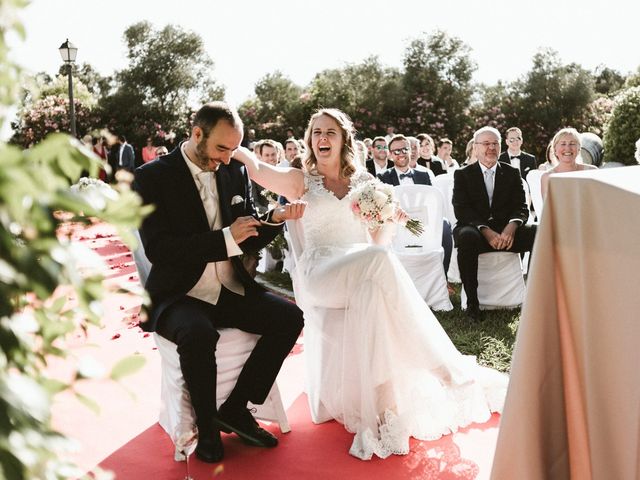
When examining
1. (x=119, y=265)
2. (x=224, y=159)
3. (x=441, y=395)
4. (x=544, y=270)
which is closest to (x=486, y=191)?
(x=441, y=395)

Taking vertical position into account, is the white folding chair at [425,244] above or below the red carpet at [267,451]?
above

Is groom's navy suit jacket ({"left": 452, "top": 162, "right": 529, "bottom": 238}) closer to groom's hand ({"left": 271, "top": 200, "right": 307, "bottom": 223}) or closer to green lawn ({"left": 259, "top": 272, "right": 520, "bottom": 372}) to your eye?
green lawn ({"left": 259, "top": 272, "right": 520, "bottom": 372})

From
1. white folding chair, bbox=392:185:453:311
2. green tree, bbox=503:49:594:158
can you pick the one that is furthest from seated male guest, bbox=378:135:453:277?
green tree, bbox=503:49:594:158

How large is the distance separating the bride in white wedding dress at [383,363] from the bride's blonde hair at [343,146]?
0.50 metres

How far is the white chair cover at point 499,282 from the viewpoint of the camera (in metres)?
6.46

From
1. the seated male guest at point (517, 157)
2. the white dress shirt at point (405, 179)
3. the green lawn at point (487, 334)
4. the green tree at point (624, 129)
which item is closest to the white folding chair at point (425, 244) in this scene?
the green lawn at point (487, 334)

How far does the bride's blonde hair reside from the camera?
436cm

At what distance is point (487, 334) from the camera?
5.54 meters

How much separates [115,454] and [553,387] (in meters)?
2.36

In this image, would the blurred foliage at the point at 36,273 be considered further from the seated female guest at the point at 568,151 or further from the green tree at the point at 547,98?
the green tree at the point at 547,98

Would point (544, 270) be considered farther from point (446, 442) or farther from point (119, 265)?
point (119, 265)

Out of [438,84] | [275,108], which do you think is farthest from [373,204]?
[275,108]

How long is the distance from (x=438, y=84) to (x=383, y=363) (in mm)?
22590

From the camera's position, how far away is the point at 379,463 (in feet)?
10.9
